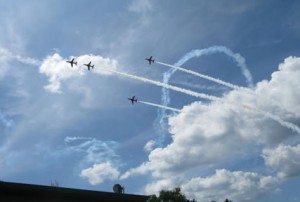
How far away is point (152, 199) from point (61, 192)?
24.1 ft

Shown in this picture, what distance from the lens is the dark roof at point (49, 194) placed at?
30891 millimetres

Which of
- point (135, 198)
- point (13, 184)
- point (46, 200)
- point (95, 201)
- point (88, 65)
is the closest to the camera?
point (13, 184)

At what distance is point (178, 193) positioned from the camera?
112 feet

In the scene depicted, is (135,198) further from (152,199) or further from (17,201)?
(17,201)

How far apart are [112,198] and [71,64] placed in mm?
26600

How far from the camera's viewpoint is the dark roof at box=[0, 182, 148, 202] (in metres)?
30.9

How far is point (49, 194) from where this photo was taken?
33312 mm

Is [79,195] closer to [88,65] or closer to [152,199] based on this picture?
[152,199]

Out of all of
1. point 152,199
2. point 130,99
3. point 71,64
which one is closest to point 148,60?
point 130,99

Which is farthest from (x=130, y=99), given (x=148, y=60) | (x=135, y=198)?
(x=135, y=198)

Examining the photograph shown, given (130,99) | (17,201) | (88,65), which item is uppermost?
(88,65)

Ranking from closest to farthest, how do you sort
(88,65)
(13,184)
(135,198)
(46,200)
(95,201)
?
(13,184) < (46,200) < (95,201) < (135,198) < (88,65)

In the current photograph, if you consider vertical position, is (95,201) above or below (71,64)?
below

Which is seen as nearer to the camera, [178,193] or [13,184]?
[13,184]
